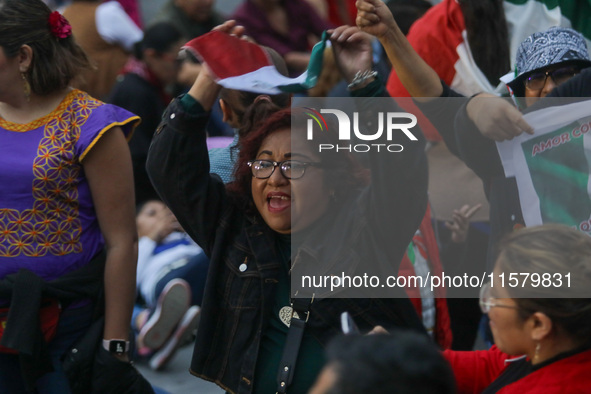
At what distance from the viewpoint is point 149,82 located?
5.52m

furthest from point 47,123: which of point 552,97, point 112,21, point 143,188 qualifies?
point 112,21

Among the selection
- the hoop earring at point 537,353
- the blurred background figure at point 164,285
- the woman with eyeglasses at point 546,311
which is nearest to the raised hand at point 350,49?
the woman with eyeglasses at point 546,311

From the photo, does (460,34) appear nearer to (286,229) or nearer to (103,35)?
(286,229)

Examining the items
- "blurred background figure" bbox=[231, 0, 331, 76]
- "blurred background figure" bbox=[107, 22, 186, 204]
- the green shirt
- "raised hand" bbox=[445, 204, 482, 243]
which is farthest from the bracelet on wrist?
"blurred background figure" bbox=[231, 0, 331, 76]

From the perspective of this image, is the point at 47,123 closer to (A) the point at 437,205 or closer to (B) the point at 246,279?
(B) the point at 246,279

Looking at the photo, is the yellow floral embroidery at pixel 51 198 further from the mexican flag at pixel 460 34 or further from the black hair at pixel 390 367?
the mexican flag at pixel 460 34

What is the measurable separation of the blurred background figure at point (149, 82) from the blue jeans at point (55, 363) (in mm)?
2646

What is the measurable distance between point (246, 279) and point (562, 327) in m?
0.94

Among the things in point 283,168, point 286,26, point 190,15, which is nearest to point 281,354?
point 283,168

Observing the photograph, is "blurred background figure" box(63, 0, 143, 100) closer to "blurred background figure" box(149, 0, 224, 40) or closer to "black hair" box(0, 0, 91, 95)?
"blurred background figure" box(149, 0, 224, 40)

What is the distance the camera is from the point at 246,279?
248 cm

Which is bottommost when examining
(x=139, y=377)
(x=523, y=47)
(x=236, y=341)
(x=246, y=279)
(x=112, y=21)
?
(x=139, y=377)

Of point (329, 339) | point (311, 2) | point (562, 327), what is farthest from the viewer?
point (311, 2)

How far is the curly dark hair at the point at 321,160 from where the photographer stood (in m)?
2.54
